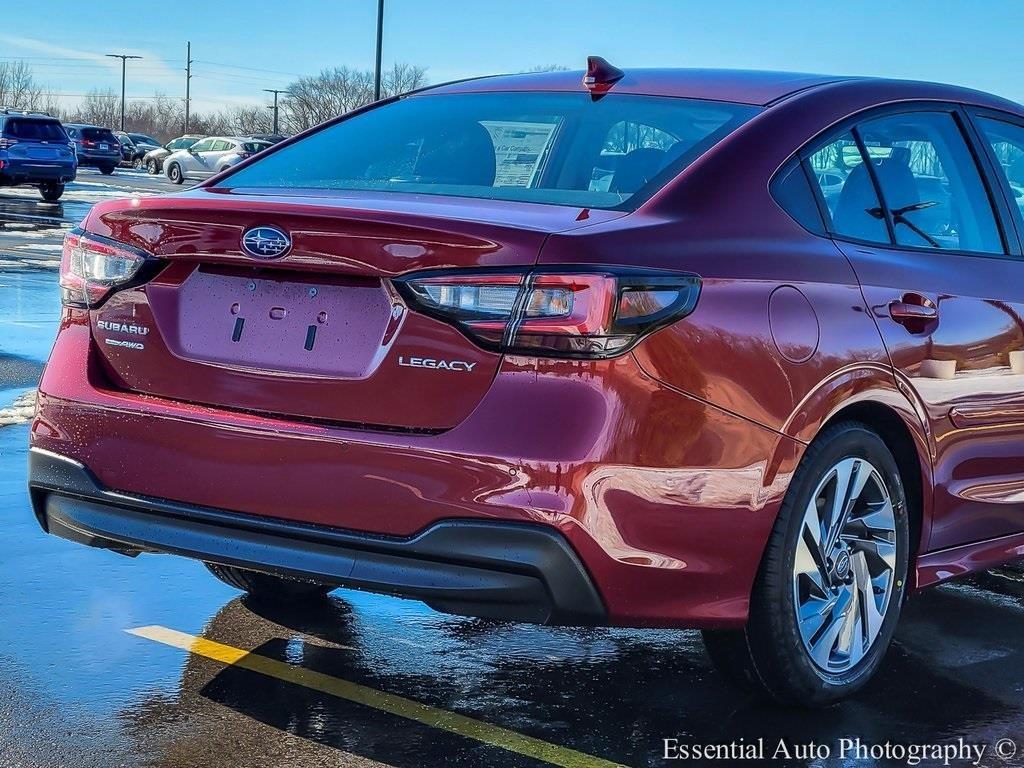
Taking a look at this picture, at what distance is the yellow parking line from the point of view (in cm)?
352

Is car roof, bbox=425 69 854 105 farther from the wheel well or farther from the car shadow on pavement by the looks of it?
the car shadow on pavement

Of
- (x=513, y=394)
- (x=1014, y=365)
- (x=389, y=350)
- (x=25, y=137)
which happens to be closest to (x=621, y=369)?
(x=513, y=394)

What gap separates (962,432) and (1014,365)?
0.35 meters

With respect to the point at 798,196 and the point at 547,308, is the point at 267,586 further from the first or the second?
the point at 798,196

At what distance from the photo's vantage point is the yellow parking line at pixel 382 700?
3.52m

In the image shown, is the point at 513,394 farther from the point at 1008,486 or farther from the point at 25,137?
the point at 25,137

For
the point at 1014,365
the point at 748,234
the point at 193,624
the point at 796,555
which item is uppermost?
the point at 748,234

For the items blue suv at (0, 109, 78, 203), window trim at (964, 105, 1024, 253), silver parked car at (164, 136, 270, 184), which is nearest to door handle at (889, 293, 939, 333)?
window trim at (964, 105, 1024, 253)

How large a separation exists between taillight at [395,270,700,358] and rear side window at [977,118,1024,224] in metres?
2.09

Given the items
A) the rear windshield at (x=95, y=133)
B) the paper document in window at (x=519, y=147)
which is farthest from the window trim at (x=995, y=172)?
the rear windshield at (x=95, y=133)

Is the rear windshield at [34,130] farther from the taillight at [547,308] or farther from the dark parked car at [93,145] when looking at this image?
the taillight at [547,308]

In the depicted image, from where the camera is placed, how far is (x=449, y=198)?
362 centimetres

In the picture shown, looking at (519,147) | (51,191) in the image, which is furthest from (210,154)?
(519,147)

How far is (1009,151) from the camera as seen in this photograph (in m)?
4.96
